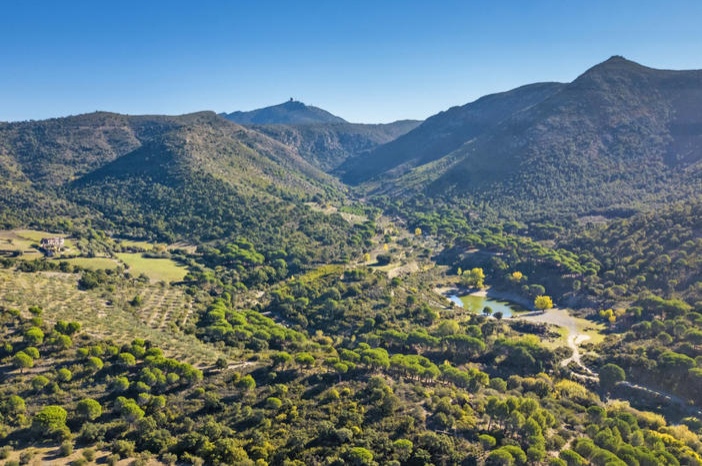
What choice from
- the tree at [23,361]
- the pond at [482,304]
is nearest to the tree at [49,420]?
the tree at [23,361]

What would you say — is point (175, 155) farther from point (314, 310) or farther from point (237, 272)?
point (314, 310)

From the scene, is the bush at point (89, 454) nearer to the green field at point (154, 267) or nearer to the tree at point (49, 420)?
the tree at point (49, 420)

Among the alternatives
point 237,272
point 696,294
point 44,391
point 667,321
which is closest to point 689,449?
point 667,321

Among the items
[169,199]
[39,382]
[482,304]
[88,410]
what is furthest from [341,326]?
[169,199]

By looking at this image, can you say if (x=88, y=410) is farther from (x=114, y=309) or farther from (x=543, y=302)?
(x=543, y=302)

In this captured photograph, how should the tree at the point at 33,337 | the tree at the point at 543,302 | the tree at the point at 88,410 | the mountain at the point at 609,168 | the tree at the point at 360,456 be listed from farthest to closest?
the mountain at the point at 609,168 → the tree at the point at 543,302 → the tree at the point at 33,337 → the tree at the point at 88,410 → the tree at the point at 360,456

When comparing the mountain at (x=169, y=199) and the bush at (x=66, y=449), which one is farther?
the mountain at (x=169, y=199)

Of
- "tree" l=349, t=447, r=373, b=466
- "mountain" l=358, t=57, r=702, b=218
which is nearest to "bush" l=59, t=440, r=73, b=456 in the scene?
"tree" l=349, t=447, r=373, b=466
